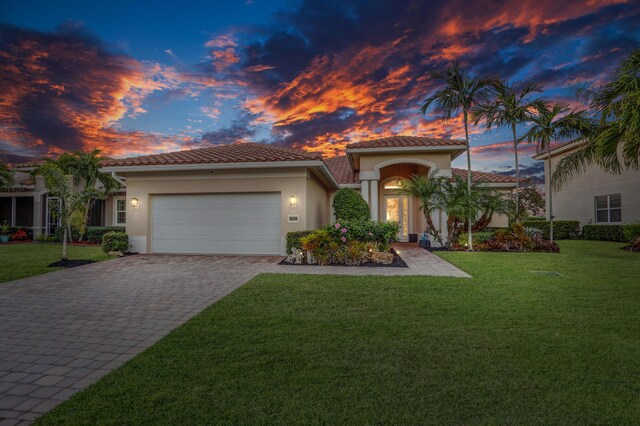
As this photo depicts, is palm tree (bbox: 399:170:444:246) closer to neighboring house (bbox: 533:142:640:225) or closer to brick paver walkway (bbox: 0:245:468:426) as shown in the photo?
brick paver walkway (bbox: 0:245:468:426)

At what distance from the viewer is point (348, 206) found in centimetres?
1248

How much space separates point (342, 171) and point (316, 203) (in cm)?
663

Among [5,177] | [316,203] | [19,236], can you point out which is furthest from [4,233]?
[316,203]

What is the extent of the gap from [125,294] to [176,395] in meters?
4.38

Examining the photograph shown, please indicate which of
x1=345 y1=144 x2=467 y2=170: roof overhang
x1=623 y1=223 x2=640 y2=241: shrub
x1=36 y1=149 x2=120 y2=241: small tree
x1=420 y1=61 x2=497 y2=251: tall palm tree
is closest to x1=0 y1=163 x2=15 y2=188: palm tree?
x1=36 y1=149 x2=120 y2=241: small tree

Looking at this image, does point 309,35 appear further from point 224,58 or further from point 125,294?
point 125,294

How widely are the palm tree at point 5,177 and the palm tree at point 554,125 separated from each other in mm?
27091

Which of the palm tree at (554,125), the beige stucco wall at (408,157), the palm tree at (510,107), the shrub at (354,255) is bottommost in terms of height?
the shrub at (354,255)

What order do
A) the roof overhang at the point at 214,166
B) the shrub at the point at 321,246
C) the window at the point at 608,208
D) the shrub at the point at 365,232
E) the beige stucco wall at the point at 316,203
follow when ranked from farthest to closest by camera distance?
1. the window at the point at 608,208
2. the beige stucco wall at the point at 316,203
3. the roof overhang at the point at 214,166
4. the shrub at the point at 365,232
5. the shrub at the point at 321,246

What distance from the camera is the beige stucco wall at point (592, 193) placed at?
15500mm

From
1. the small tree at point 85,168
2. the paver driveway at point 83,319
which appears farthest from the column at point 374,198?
the small tree at point 85,168

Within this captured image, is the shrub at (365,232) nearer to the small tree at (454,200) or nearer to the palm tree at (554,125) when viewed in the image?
the small tree at (454,200)

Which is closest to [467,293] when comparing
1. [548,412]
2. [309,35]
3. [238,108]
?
[548,412]

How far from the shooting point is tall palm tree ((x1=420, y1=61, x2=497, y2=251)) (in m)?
12.7
